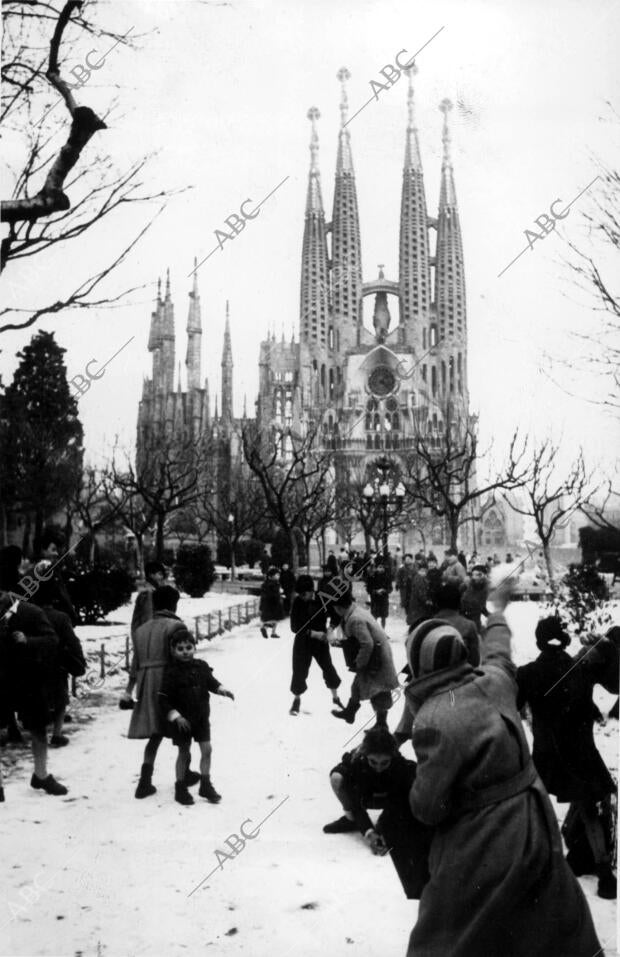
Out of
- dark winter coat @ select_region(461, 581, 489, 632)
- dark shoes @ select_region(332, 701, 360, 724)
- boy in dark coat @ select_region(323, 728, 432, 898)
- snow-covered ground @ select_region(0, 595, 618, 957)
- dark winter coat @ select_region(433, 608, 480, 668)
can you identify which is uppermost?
dark winter coat @ select_region(461, 581, 489, 632)

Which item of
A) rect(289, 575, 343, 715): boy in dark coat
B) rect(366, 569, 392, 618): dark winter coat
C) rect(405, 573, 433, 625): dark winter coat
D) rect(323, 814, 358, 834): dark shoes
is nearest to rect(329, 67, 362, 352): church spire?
rect(289, 575, 343, 715): boy in dark coat

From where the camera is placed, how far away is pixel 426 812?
2.16m

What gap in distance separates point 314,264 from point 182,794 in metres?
3.23

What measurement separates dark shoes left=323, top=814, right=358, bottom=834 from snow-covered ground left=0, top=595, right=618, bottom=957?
4 cm

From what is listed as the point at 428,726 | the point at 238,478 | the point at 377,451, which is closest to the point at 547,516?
the point at 377,451

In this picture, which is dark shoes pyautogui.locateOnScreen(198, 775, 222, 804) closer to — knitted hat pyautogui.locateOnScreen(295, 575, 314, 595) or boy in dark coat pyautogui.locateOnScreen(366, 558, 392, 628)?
knitted hat pyautogui.locateOnScreen(295, 575, 314, 595)

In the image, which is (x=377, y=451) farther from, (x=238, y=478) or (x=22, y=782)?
(x=22, y=782)

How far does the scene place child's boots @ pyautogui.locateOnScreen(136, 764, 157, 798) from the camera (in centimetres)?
395

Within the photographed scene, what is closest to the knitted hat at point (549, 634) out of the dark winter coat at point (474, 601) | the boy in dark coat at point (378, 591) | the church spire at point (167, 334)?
the dark winter coat at point (474, 601)

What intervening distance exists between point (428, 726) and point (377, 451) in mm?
7138

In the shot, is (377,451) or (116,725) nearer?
(116,725)

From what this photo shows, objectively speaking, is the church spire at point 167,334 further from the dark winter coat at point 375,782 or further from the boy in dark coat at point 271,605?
the dark winter coat at point 375,782

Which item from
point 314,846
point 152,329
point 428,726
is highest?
point 152,329

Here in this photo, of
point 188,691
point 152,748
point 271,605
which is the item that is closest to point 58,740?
point 152,748
